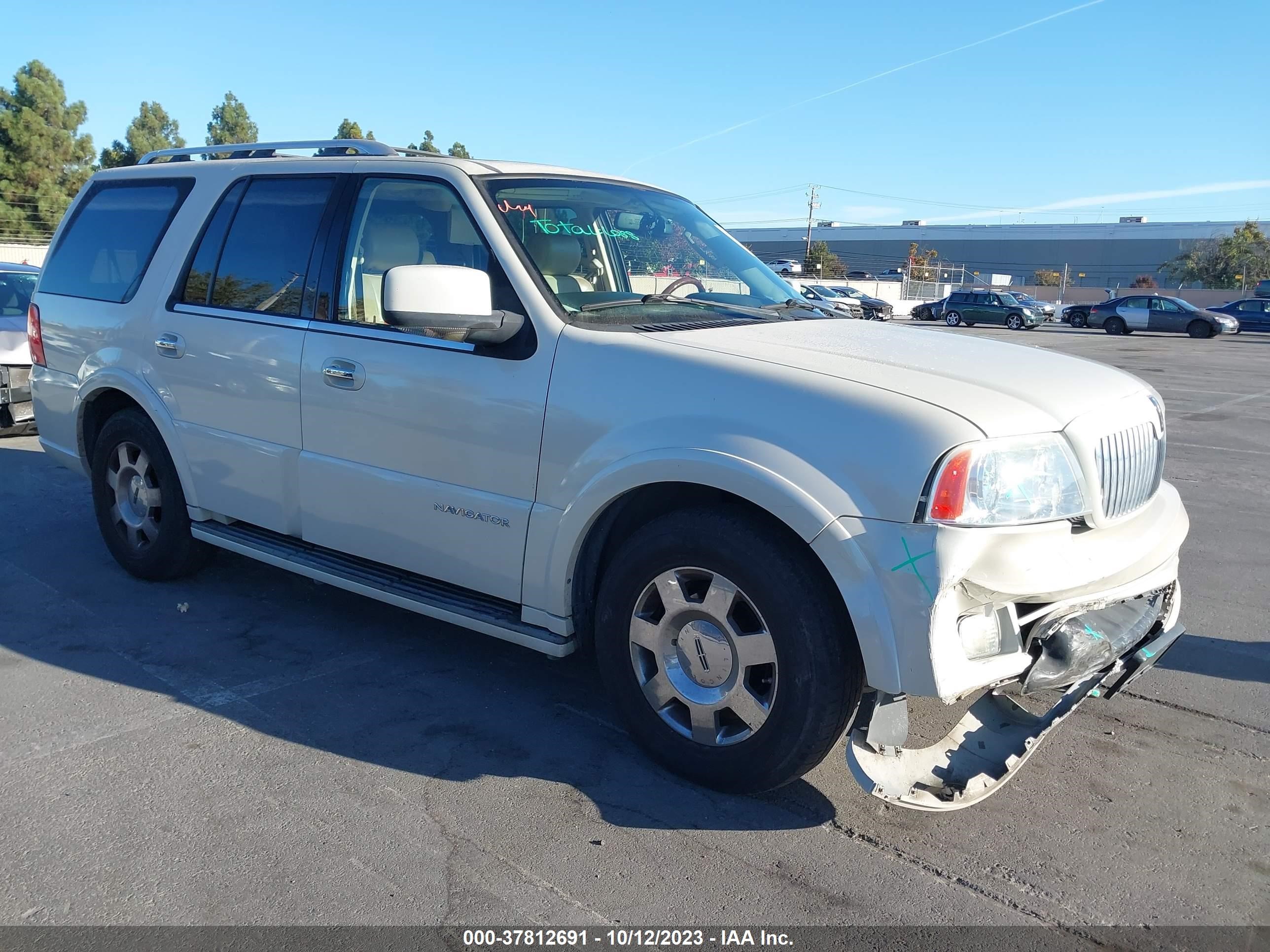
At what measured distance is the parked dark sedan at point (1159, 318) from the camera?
3712 centimetres

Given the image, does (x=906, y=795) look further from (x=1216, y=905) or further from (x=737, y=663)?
(x=1216, y=905)

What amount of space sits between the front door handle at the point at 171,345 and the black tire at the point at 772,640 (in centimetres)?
260

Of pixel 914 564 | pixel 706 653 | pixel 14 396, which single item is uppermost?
pixel 914 564

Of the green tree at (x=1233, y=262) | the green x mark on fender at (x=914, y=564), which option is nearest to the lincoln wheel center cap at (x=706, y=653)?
the green x mark on fender at (x=914, y=564)

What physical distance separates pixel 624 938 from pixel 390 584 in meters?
1.88

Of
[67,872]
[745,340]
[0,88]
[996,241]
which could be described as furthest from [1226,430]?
[996,241]

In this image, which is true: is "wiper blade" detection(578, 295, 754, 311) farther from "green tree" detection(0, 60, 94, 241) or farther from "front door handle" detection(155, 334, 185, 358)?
"green tree" detection(0, 60, 94, 241)

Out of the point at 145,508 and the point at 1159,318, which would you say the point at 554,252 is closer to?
the point at 145,508

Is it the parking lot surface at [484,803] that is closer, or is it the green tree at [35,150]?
the parking lot surface at [484,803]

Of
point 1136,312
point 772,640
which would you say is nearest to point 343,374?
point 772,640

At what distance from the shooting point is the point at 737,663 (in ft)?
10.6

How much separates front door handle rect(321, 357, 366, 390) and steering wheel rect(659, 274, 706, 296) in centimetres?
126

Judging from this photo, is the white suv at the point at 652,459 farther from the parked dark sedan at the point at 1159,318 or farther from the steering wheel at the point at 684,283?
the parked dark sedan at the point at 1159,318

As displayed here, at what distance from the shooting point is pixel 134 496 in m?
5.36
